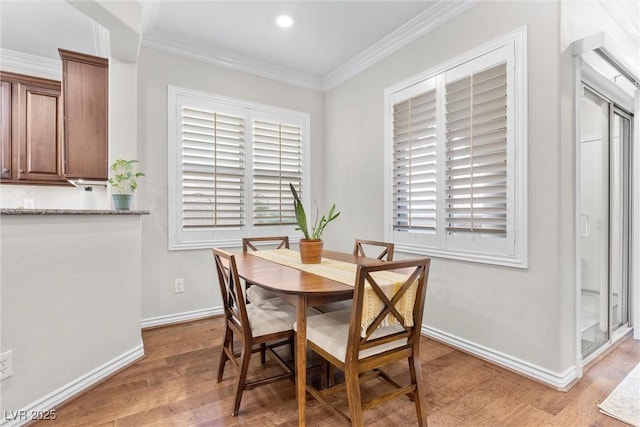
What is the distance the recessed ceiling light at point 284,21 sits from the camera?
9.02 feet

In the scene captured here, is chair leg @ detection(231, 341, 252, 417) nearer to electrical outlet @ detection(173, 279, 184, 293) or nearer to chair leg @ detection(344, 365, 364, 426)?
chair leg @ detection(344, 365, 364, 426)

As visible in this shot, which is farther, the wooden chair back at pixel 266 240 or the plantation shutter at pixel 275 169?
the plantation shutter at pixel 275 169

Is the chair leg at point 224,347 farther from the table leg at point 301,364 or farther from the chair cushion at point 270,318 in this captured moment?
the table leg at point 301,364

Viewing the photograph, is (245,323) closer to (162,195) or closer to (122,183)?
(122,183)

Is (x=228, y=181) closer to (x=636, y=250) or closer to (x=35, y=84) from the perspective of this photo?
(x=35, y=84)

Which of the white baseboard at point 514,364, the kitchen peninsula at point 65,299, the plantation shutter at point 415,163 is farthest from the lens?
the plantation shutter at point 415,163

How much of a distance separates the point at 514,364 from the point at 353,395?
4.74 feet

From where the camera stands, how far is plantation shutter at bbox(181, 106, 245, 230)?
320cm

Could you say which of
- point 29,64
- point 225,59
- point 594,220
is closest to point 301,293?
point 594,220

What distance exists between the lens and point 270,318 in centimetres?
185

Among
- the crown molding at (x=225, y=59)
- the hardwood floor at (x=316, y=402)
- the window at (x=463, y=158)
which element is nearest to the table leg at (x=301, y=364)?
the hardwood floor at (x=316, y=402)

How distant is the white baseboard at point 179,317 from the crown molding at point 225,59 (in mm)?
2639

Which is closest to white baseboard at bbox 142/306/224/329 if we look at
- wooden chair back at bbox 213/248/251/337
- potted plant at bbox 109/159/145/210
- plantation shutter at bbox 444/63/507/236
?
potted plant at bbox 109/159/145/210

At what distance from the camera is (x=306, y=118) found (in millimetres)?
4020
